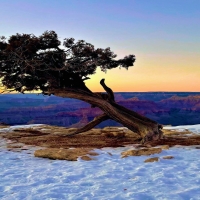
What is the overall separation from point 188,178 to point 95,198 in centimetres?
225

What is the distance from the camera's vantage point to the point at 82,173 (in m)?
7.02

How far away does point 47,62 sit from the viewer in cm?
1292

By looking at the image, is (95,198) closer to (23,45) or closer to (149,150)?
(149,150)

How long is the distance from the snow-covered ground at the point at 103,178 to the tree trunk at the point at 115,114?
9.47 feet

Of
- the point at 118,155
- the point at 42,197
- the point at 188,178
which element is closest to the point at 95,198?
the point at 42,197

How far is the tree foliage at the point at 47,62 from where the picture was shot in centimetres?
1234

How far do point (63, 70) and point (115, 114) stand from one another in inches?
117

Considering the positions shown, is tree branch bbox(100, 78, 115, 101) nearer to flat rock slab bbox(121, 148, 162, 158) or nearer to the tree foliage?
the tree foliage

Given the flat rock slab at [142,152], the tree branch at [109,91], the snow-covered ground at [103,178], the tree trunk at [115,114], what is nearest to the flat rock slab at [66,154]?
the snow-covered ground at [103,178]

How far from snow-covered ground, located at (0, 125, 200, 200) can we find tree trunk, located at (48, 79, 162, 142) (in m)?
2.89

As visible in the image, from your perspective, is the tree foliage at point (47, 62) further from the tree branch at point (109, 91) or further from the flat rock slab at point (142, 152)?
the flat rock slab at point (142, 152)

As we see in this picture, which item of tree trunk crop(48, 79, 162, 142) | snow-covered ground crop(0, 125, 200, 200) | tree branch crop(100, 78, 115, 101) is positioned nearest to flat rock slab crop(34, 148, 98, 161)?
snow-covered ground crop(0, 125, 200, 200)

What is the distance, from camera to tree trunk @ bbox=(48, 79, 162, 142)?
39.4 feet

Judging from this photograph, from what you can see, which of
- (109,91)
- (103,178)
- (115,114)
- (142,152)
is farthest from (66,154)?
(109,91)
